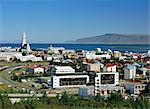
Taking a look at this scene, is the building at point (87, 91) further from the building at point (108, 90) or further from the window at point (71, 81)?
the window at point (71, 81)

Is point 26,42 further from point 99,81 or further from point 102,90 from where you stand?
point 102,90

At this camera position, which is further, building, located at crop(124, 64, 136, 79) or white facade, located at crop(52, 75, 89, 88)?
building, located at crop(124, 64, 136, 79)

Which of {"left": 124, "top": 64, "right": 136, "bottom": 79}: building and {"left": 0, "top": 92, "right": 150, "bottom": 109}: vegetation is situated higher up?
{"left": 0, "top": 92, "right": 150, "bottom": 109}: vegetation

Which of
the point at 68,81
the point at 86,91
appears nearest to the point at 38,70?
the point at 68,81

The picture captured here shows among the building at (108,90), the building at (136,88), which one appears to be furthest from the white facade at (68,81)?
the building at (136,88)

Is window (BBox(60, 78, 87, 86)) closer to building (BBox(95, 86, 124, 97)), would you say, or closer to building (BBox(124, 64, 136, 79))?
building (BBox(95, 86, 124, 97))

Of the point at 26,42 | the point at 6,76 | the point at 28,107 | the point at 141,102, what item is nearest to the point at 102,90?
the point at 141,102

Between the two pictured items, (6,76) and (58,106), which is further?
(6,76)

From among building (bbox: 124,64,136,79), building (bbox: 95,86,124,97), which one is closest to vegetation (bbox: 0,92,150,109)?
building (bbox: 95,86,124,97)

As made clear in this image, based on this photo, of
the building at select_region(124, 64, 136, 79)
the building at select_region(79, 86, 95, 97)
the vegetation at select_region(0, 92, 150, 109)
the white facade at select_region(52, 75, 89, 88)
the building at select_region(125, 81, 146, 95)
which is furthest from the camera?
the building at select_region(124, 64, 136, 79)

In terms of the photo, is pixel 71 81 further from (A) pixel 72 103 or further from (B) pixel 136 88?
(A) pixel 72 103
